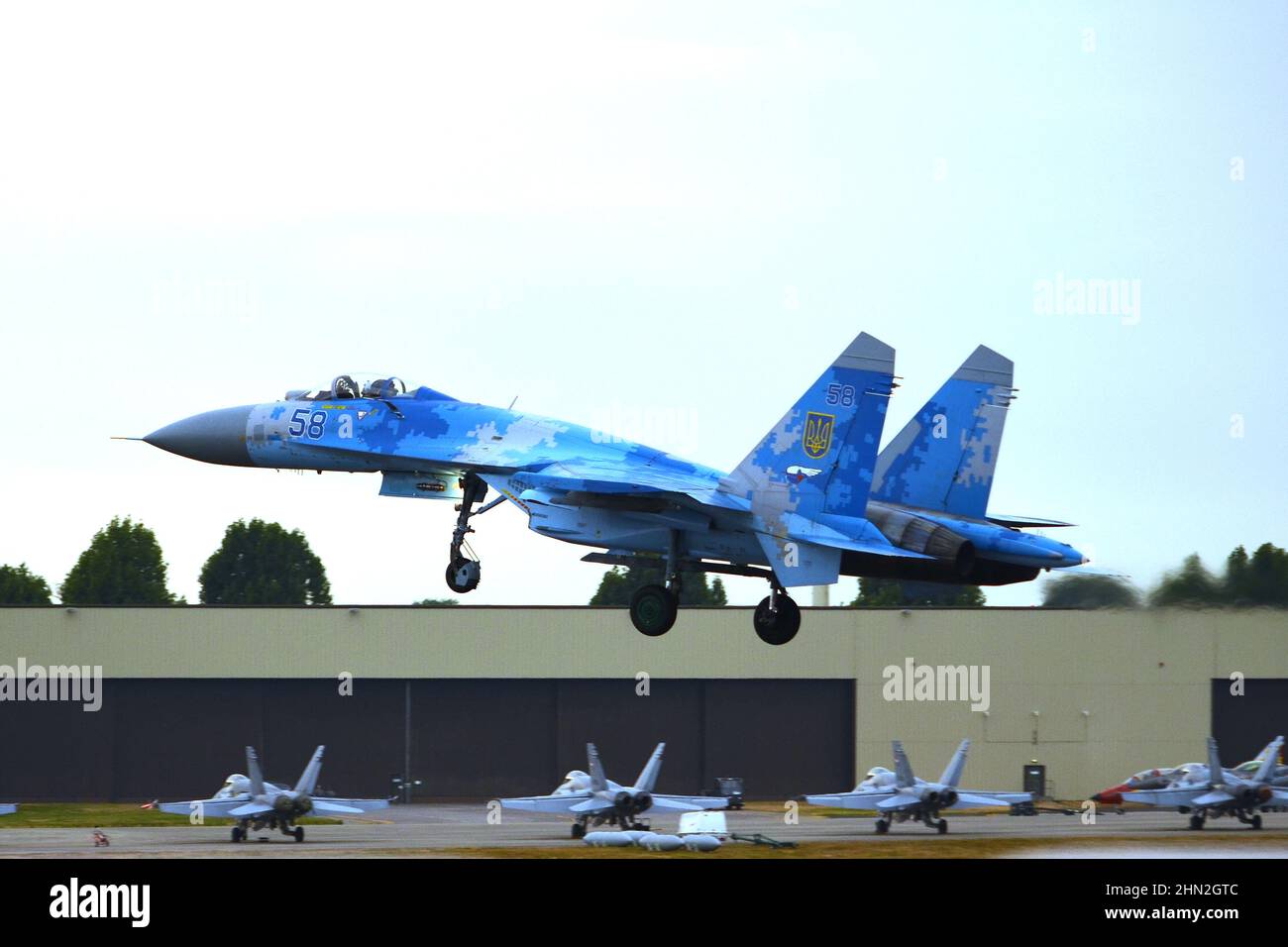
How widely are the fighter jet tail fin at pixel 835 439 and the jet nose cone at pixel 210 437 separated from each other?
921cm

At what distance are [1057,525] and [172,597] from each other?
2648 inches

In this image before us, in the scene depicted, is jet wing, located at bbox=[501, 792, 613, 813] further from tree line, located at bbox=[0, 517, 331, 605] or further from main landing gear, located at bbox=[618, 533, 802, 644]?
tree line, located at bbox=[0, 517, 331, 605]

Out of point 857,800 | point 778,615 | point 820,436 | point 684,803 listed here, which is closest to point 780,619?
point 778,615

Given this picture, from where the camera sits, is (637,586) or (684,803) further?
(637,586)

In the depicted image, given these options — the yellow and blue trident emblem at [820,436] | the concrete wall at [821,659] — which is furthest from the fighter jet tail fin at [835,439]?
the concrete wall at [821,659]

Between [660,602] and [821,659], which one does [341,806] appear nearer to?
[821,659]

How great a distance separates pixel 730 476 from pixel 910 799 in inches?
792

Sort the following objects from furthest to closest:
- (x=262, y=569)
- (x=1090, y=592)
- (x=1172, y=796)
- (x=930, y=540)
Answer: (x=262, y=569), (x=1172, y=796), (x=1090, y=592), (x=930, y=540)

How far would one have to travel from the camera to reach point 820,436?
25656 millimetres

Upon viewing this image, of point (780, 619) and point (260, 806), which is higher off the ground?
point (780, 619)

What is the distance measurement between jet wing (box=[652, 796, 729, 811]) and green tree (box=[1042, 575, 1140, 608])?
38.0 ft

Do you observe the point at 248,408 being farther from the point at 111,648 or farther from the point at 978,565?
the point at 111,648

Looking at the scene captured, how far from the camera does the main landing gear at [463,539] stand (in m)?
27.7
